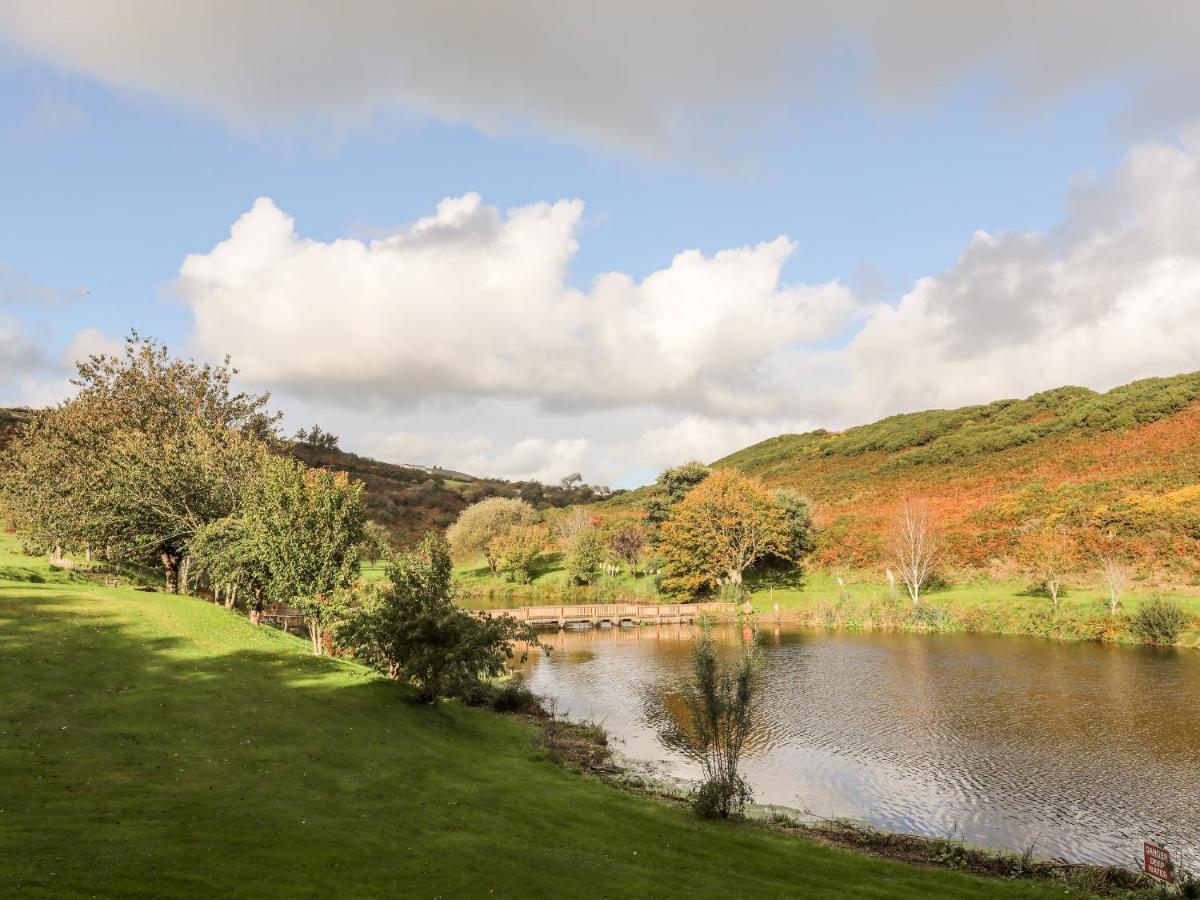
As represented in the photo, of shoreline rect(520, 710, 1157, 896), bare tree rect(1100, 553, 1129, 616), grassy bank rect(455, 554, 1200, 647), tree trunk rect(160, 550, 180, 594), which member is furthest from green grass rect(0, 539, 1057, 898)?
bare tree rect(1100, 553, 1129, 616)

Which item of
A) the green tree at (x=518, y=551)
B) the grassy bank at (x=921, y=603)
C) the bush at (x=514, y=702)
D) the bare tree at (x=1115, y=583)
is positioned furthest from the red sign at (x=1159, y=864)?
the green tree at (x=518, y=551)

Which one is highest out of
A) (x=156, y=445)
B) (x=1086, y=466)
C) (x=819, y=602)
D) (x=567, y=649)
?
(x=1086, y=466)

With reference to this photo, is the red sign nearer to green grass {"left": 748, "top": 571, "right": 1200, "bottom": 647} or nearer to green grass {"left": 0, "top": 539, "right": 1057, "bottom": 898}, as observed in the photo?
green grass {"left": 0, "top": 539, "right": 1057, "bottom": 898}

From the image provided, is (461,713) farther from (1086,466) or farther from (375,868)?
(1086,466)

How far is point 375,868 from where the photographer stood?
Answer: 13281 millimetres

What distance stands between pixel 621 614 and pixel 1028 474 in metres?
57.8

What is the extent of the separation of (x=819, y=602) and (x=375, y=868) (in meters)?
61.3

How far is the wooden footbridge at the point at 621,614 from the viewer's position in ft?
227

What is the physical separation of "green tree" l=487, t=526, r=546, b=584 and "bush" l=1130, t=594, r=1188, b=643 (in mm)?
66064

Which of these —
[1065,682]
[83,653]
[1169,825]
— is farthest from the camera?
[1065,682]

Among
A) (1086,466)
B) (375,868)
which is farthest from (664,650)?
(1086,466)

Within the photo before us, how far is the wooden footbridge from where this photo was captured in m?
69.2

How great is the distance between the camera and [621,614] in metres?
71.2

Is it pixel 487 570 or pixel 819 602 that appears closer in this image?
pixel 819 602
